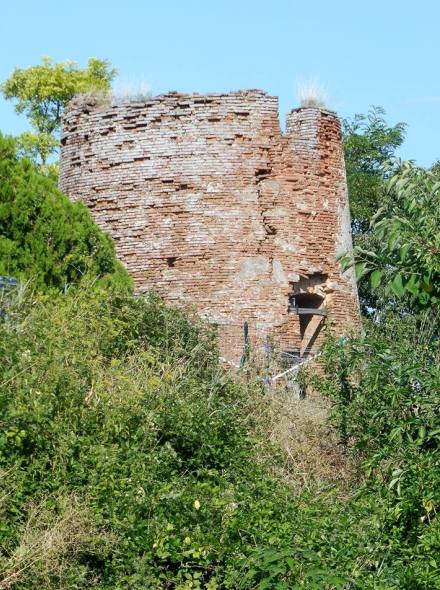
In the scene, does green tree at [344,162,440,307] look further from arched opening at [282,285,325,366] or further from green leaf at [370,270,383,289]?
arched opening at [282,285,325,366]

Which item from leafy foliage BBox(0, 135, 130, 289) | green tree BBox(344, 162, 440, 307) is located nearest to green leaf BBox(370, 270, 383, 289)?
green tree BBox(344, 162, 440, 307)

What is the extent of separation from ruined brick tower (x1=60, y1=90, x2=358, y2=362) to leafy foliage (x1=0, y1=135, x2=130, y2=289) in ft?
8.17

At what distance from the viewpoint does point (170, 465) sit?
10.2m

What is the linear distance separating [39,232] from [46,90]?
16593 mm

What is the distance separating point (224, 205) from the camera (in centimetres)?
1822

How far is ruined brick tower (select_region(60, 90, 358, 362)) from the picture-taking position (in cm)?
1808

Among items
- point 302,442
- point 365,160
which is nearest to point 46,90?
point 365,160

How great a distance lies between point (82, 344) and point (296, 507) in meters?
2.85

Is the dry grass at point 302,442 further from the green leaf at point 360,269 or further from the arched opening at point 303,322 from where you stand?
the arched opening at point 303,322

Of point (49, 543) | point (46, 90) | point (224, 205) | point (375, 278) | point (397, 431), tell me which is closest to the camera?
point (375, 278)

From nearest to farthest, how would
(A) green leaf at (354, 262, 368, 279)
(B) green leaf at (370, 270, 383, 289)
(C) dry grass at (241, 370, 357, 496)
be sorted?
(B) green leaf at (370, 270, 383, 289) → (A) green leaf at (354, 262, 368, 279) → (C) dry grass at (241, 370, 357, 496)

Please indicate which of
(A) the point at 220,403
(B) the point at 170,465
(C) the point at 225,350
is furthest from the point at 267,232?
(B) the point at 170,465

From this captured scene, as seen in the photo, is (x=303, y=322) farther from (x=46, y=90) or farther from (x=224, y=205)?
(x=46, y=90)

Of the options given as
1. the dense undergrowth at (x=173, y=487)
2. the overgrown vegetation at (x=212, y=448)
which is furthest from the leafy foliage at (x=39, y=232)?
the dense undergrowth at (x=173, y=487)
